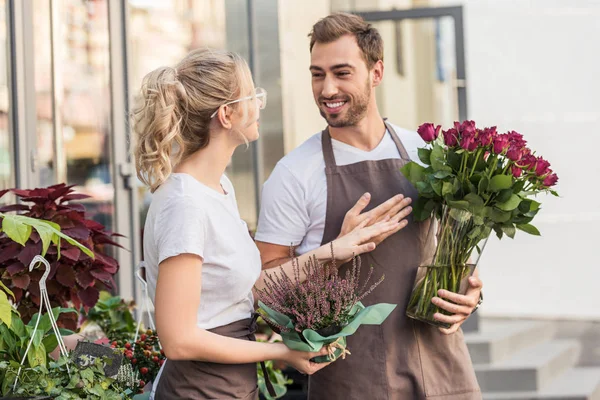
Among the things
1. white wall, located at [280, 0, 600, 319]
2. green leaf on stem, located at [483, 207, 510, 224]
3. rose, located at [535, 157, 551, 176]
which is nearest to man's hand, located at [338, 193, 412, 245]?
green leaf on stem, located at [483, 207, 510, 224]

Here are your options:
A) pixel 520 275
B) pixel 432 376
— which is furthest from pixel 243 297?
pixel 520 275

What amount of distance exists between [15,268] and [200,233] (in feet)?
2.39

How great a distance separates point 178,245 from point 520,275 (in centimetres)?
809

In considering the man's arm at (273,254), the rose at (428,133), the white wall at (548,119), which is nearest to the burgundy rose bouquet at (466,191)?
the rose at (428,133)

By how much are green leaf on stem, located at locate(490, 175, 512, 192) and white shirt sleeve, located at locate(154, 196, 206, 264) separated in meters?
0.73

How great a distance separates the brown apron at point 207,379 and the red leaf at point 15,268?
0.57 meters

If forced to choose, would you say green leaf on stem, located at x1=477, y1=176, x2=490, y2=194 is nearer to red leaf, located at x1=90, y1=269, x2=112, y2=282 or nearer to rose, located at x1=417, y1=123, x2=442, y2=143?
rose, located at x1=417, y1=123, x2=442, y2=143

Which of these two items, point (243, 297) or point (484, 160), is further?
point (484, 160)

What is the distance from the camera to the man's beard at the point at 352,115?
99.0 inches

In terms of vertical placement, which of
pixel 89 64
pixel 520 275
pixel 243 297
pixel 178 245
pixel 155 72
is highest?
pixel 89 64

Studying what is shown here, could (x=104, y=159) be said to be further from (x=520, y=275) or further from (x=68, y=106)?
(x=520, y=275)

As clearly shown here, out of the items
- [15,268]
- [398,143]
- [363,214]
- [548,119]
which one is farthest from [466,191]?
[548,119]

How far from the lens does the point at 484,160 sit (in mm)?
2221

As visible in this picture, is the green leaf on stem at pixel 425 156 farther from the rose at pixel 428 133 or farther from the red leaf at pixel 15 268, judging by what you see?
the red leaf at pixel 15 268
